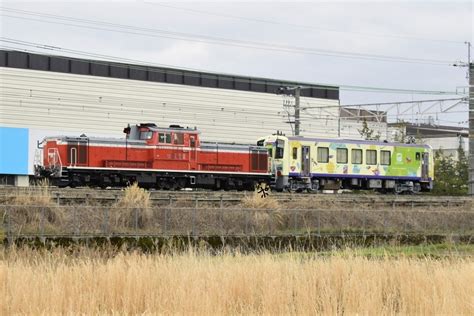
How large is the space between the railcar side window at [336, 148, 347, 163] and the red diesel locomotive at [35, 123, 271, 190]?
16.0 feet

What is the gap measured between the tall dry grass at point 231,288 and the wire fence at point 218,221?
27.1 ft

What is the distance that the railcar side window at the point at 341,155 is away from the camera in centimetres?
4334

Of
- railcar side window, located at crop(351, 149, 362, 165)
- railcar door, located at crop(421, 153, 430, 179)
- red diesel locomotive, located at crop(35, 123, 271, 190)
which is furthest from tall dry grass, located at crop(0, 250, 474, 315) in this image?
railcar door, located at crop(421, 153, 430, 179)

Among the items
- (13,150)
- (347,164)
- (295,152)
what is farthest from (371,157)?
(13,150)

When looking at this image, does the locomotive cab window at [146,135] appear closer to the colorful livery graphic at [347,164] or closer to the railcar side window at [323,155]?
the colorful livery graphic at [347,164]

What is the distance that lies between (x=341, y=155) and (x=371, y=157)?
222 cm

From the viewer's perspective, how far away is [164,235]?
24.1 meters

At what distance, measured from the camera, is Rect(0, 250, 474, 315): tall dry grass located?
493 inches

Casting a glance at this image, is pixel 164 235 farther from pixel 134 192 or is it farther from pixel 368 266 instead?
pixel 368 266

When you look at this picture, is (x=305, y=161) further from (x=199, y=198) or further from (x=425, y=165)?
(x=199, y=198)

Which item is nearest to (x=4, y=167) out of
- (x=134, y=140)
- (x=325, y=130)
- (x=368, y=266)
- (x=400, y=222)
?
(x=134, y=140)

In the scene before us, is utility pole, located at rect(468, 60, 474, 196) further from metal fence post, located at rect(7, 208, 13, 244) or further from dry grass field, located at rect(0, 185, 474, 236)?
metal fence post, located at rect(7, 208, 13, 244)

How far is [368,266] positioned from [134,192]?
1403 cm

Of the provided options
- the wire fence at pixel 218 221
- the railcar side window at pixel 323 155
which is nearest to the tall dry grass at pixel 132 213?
the wire fence at pixel 218 221
